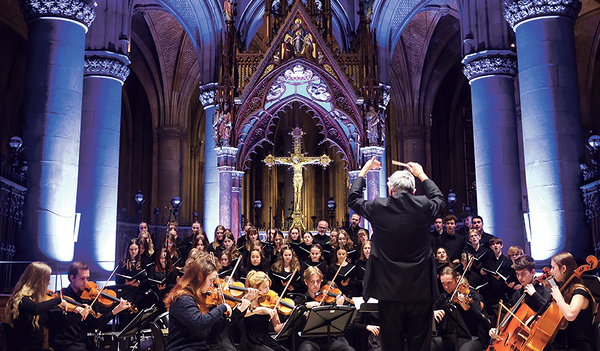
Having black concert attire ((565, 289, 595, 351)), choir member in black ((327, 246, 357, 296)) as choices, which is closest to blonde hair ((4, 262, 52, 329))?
choir member in black ((327, 246, 357, 296))

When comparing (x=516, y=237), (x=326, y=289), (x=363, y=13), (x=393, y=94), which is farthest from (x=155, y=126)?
(x=326, y=289)

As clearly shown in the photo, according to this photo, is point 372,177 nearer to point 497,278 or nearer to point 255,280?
point 497,278

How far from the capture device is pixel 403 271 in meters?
3.65

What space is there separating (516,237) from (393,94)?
12.2 m

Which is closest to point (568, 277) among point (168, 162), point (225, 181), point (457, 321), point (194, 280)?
point (457, 321)

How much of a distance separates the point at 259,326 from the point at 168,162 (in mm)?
16648

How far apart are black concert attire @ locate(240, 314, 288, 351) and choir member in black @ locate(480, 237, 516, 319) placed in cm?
300

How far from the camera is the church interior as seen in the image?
867cm

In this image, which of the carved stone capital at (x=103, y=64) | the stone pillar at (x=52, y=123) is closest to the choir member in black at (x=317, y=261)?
the stone pillar at (x=52, y=123)

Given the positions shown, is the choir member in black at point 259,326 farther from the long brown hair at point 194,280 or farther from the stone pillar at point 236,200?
the stone pillar at point 236,200

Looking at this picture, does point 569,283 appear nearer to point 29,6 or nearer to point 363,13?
point 29,6

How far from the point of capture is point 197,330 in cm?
458

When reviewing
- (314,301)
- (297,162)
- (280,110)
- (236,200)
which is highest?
(280,110)

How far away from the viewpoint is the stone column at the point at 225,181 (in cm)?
1379
